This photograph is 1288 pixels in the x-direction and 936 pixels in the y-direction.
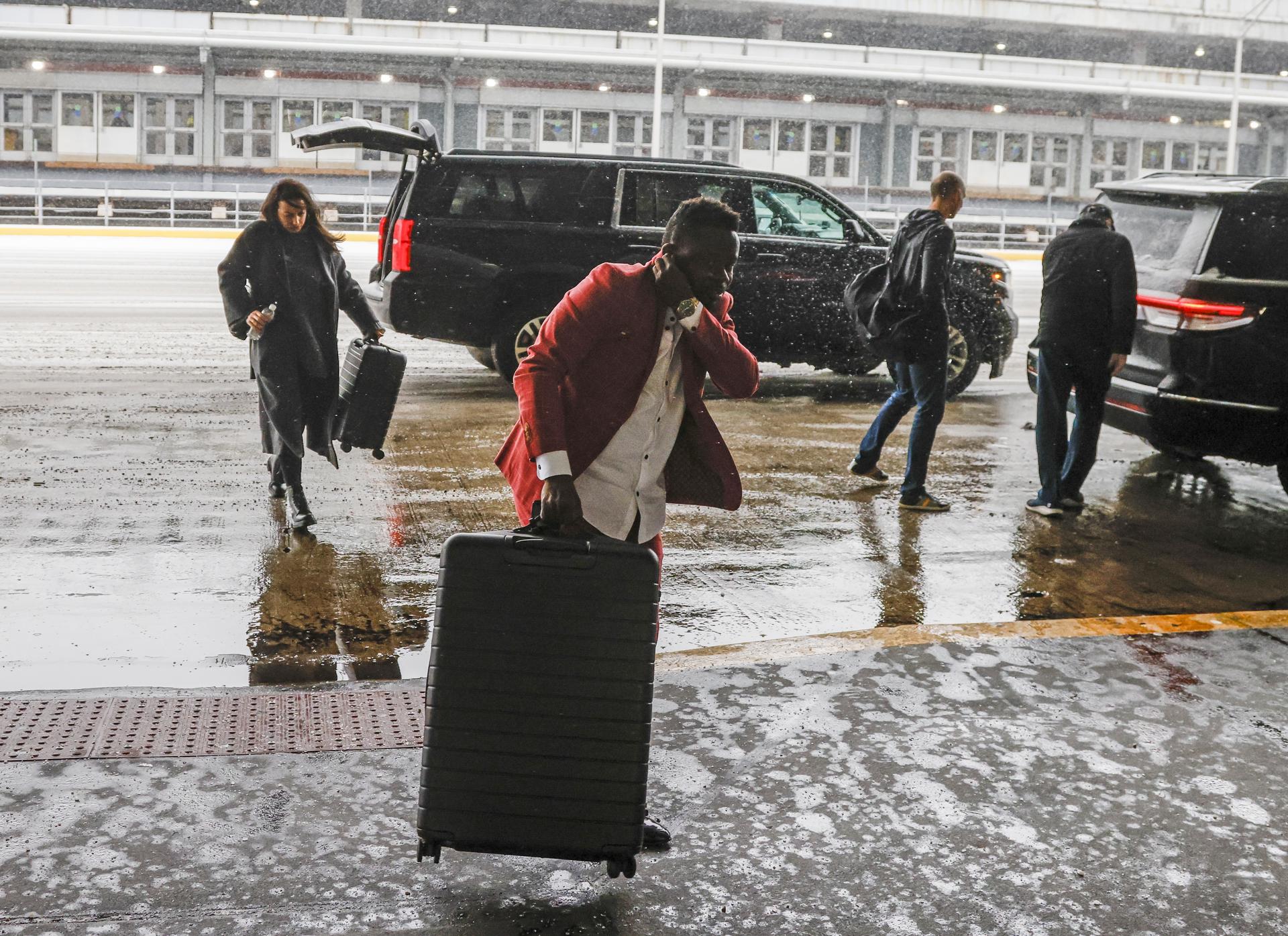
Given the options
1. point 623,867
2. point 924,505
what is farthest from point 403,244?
point 623,867

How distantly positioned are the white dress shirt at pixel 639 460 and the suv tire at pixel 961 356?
27.7ft

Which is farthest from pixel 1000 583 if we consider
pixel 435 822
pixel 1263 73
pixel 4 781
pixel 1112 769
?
pixel 1263 73

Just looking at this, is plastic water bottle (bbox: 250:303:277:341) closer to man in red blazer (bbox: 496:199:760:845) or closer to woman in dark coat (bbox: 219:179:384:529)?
woman in dark coat (bbox: 219:179:384:529)

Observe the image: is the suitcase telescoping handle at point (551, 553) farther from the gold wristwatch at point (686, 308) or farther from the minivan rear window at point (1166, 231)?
the minivan rear window at point (1166, 231)

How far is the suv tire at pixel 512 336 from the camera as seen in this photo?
11352 mm

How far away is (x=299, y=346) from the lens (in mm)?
6859

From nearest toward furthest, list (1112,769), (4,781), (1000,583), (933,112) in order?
1. (4,781)
2. (1112,769)
3. (1000,583)
4. (933,112)

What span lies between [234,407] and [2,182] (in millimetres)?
29444

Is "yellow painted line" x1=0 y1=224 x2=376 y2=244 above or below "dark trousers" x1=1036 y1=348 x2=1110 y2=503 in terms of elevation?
above

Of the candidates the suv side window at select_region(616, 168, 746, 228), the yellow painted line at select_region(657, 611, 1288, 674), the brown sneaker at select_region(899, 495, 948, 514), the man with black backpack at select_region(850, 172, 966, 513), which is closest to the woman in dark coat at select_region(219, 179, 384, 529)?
the yellow painted line at select_region(657, 611, 1288, 674)

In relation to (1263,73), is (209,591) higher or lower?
Result: lower

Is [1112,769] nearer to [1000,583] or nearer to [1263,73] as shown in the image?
[1000,583]

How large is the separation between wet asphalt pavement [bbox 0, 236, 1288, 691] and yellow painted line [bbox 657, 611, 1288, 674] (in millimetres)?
211

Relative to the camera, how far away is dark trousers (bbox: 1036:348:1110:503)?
750cm
